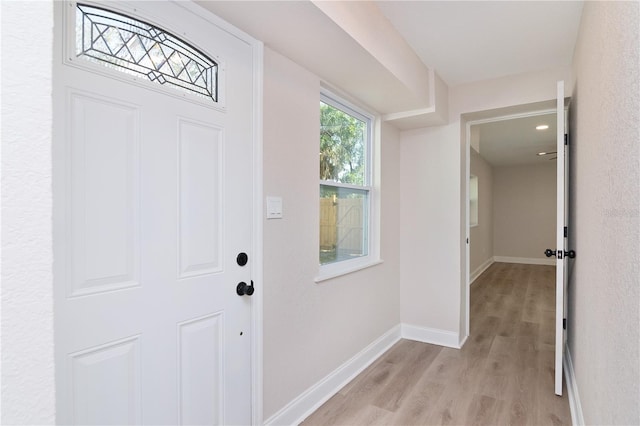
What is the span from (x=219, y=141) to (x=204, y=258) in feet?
1.76

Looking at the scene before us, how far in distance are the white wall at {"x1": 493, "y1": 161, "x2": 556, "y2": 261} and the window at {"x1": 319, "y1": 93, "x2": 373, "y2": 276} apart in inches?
254

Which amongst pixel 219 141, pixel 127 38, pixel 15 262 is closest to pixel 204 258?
pixel 219 141

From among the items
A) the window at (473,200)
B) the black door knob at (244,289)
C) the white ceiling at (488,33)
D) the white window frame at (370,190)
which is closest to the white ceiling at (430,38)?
the white ceiling at (488,33)

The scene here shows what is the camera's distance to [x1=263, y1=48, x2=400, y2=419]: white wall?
179 cm

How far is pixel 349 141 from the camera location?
8.86 feet

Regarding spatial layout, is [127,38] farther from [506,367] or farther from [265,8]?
[506,367]

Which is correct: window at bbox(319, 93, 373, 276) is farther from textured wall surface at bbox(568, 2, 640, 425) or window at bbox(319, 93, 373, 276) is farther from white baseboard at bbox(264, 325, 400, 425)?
textured wall surface at bbox(568, 2, 640, 425)

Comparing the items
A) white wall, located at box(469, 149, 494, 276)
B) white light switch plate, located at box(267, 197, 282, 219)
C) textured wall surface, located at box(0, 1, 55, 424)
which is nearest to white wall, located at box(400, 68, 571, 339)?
white light switch plate, located at box(267, 197, 282, 219)

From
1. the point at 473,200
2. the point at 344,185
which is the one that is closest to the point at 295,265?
the point at 344,185

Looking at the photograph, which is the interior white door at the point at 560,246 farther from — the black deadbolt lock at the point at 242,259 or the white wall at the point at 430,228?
the black deadbolt lock at the point at 242,259

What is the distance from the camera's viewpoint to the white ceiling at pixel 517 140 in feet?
14.2

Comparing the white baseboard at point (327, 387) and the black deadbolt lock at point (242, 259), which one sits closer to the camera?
the black deadbolt lock at point (242, 259)

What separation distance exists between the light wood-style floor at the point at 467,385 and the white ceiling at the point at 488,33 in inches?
96.7

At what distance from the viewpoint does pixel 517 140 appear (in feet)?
17.4
